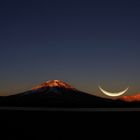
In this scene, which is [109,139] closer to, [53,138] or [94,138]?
[94,138]

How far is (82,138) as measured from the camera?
17.4m

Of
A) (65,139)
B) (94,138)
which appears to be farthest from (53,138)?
(94,138)

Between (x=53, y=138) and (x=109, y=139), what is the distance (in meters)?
3.40

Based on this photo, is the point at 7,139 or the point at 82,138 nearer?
the point at 7,139

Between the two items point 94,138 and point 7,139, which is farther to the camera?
point 94,138

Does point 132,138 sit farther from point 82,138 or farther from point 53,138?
point 53,138

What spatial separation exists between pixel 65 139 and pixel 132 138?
418 centimetres

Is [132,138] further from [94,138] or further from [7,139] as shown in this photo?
[7,139]

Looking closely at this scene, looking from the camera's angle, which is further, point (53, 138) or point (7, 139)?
point (53, 138)

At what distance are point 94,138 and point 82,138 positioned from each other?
75cm

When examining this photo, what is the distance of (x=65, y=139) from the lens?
16.7 meters

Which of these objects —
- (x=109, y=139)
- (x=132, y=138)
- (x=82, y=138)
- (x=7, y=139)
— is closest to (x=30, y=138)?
(x=7, y=139)

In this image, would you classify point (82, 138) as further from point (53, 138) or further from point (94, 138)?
point (53, 138)

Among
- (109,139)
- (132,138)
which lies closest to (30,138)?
(109,139)
